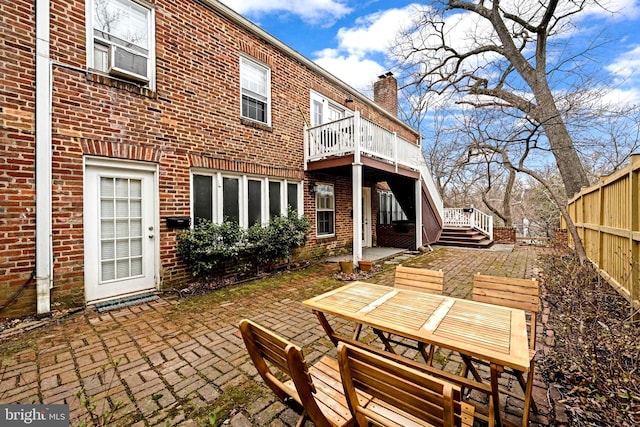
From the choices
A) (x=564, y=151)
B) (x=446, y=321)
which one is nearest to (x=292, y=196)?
(x=446, y=321)

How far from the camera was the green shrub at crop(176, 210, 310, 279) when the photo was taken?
212 inches

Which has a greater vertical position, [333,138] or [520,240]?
[333,138]

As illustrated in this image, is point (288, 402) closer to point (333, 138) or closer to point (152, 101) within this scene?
point (152, 101)

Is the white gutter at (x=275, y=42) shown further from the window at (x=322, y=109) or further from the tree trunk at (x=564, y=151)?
the tree trunk at (x=564, y=151)

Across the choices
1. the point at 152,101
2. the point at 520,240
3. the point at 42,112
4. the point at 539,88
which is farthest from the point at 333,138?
the point at 520,240

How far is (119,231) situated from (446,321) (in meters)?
5.26

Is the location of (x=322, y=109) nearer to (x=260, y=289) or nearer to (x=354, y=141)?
(x=354, y=141)

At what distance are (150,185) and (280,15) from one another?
25.2 ft

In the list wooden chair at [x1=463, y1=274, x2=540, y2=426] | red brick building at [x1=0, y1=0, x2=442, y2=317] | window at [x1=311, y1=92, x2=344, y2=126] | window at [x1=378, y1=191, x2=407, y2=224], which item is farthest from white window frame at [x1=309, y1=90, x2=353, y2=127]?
wooden chair at [x1=463, y1=274, x2=540, y2=426]

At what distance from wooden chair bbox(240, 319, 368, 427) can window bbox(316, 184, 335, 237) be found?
6820 mm

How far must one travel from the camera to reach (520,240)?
14438 mm

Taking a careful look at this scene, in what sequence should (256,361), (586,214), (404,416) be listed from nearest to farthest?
(404,416) → (256,361) → (586,214)

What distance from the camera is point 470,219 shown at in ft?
42.6

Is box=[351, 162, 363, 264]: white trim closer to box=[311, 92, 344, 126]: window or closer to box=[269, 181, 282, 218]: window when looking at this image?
box=[269, 181, 282, 218]: window
